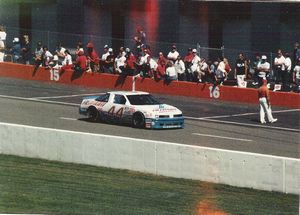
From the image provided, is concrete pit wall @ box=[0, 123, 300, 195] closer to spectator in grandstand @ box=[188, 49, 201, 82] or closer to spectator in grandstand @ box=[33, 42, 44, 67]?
spectator in grandstand @ box=[188, 49, 201, 82]

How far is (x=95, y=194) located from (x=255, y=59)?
667 inches

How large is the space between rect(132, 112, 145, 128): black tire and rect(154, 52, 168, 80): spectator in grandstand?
26.0 ft

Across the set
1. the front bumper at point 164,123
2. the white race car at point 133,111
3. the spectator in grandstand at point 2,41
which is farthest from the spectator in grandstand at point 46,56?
the front bumper at point 164,123

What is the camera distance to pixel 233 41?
3650 cm

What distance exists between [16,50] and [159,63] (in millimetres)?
8093

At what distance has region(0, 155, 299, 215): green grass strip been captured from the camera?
54.6 feet

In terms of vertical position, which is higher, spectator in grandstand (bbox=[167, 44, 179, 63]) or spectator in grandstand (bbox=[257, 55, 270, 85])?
spectator in grandstand (bbox=[167, 44, 179, 63])

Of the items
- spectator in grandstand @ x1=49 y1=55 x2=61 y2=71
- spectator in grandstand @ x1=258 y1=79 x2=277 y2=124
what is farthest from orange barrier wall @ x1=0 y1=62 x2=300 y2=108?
spectator in grandstand @ x1=258 y1=79 x2=277 y2=124

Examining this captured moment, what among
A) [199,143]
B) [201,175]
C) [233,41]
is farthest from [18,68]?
[201,175]

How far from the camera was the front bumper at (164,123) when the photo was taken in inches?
1029

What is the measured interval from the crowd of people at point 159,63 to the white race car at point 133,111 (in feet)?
21.1

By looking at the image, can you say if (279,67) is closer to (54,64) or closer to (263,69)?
(263,69)

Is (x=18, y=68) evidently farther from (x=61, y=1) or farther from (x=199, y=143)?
(x=199, y=143)

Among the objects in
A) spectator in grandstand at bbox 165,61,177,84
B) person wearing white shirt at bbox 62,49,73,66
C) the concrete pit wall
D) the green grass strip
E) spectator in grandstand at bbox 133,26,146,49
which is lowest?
the green grass strip
